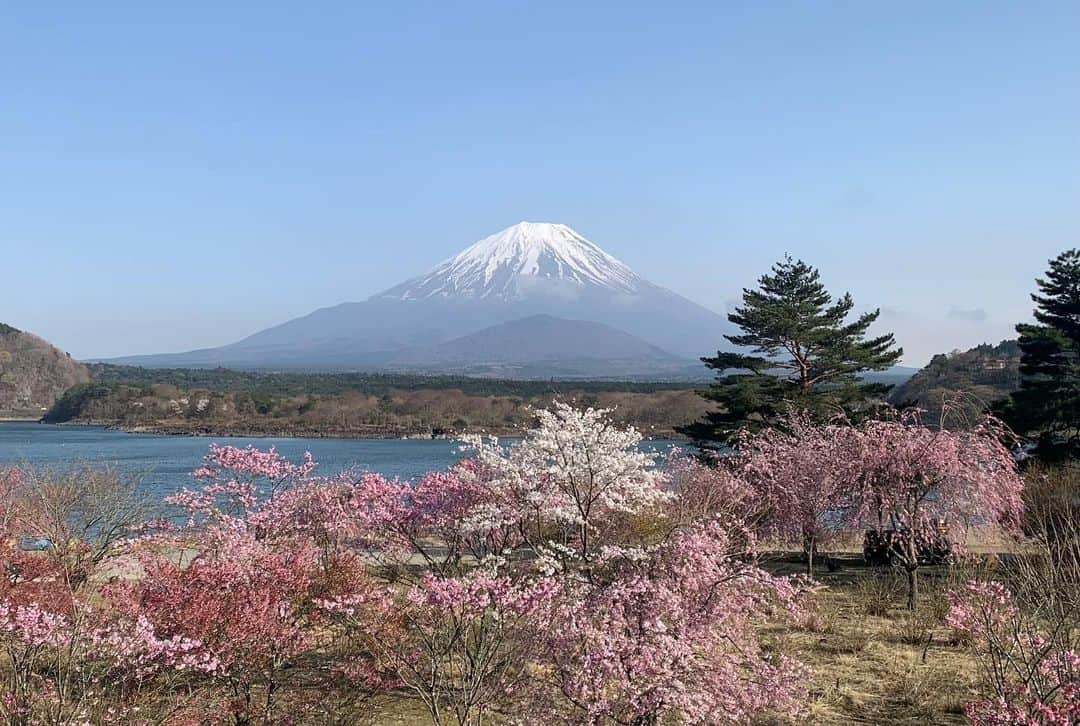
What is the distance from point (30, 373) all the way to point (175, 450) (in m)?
Result: 53.9

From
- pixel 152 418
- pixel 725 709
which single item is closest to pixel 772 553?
pixel 725 709

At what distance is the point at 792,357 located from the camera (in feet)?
89.2

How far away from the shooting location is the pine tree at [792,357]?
2498cm

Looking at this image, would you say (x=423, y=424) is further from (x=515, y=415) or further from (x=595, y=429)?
(x=595, y=429)

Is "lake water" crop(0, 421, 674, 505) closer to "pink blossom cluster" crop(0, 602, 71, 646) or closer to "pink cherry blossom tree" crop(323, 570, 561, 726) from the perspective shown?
"pink cherry blossom tree" crop(323, 570, 561, 726)

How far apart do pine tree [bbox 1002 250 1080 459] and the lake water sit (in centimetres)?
1379

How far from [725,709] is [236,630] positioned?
11.6 feet

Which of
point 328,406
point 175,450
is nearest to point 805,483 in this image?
point 175,450

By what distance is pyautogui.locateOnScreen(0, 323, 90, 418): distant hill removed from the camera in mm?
89125

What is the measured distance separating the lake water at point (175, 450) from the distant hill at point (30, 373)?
17.5 meters

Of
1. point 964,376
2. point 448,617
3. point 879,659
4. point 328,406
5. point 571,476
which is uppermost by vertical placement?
point 964,376

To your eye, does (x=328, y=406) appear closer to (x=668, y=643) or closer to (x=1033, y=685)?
(x=668, y=643)

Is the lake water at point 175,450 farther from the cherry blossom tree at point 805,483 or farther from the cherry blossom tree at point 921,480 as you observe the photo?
the cherry blossom tree at point 921,480

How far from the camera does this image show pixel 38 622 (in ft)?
19.0
